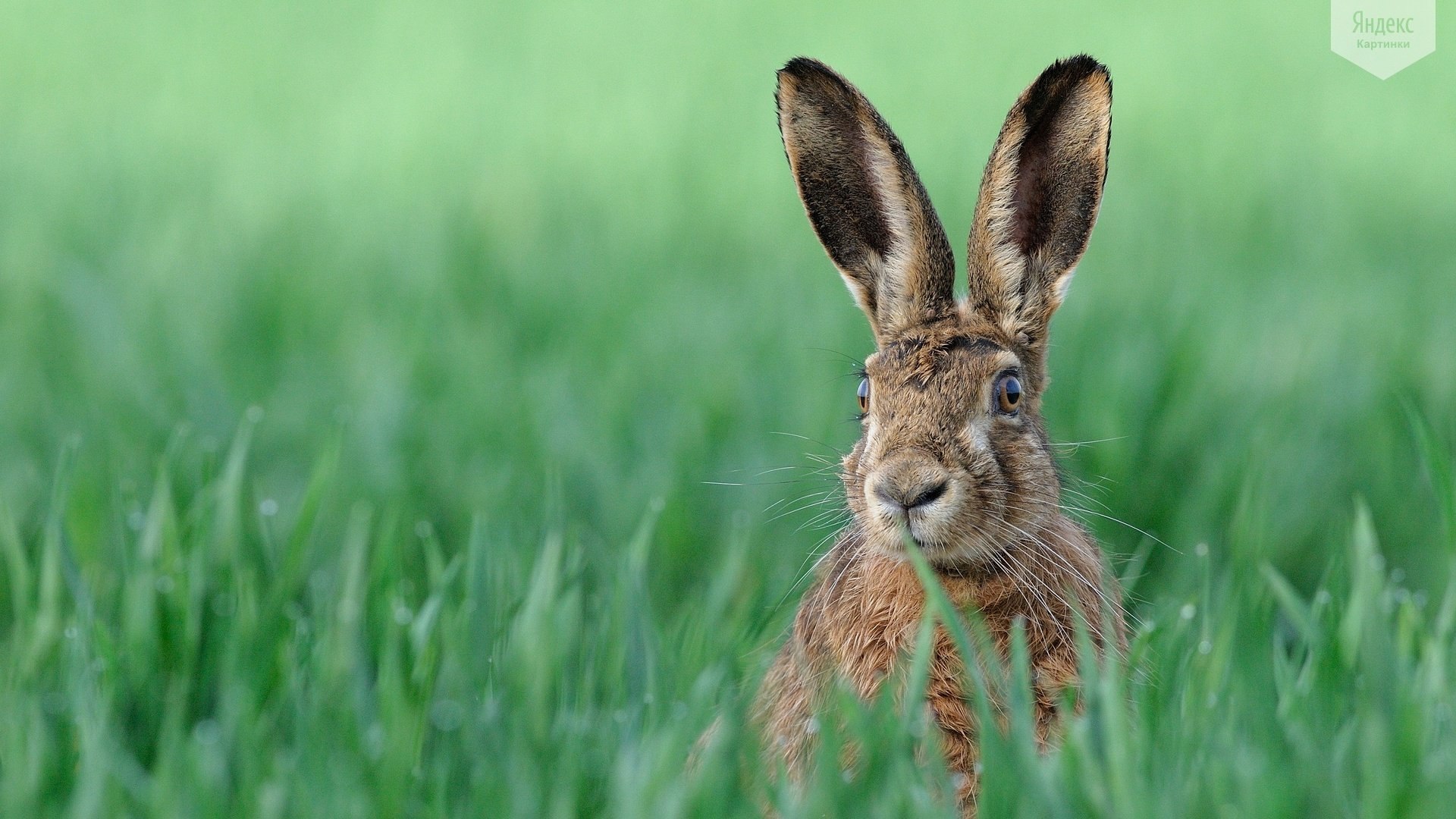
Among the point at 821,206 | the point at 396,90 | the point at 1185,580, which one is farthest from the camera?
the point at 396,90

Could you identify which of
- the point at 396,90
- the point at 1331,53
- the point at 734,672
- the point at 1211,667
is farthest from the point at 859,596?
the point at 1331,53

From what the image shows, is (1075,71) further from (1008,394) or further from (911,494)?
(911,494)

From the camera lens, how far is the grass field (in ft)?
8.15

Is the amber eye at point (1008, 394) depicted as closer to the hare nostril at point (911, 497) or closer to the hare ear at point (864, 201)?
the hare ear at point (864, 201)

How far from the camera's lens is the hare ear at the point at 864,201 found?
131 inches

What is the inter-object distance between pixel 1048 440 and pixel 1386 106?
7.14m

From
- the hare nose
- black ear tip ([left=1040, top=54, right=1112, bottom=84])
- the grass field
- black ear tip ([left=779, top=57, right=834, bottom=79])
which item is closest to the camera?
the grass field

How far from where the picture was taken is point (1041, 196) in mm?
3443

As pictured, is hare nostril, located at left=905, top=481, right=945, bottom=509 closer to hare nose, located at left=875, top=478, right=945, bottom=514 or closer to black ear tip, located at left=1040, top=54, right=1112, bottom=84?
hare nose, located at left=875, top=478, right=945, bottom=514

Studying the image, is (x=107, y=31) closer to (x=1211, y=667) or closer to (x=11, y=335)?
(x=11, y=335)

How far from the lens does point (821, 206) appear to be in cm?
351

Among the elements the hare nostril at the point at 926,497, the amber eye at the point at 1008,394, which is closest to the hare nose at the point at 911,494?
the hare nostril at the point at 926,497

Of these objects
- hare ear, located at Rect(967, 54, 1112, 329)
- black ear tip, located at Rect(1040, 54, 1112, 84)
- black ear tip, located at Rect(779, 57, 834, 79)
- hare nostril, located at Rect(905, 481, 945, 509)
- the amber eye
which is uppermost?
black ear tip, located at Rect(779, 57, 834, 79)

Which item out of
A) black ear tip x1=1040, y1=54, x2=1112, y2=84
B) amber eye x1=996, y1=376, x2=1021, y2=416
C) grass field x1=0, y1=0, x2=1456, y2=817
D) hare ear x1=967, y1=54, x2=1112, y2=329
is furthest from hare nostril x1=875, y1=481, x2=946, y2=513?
black ear tip x1=1040, y1=54, x2=1112, y2=84
